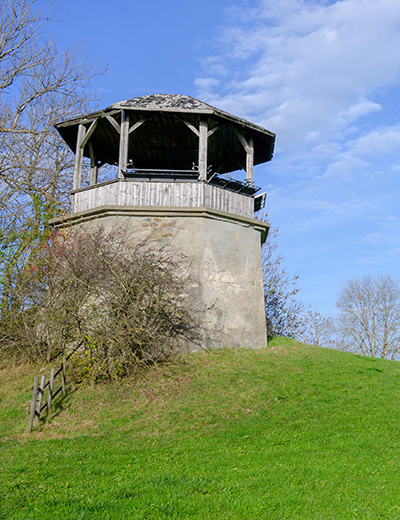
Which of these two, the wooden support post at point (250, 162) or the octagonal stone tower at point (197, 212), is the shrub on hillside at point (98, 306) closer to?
the octagonal stone tower at point (197, 212)

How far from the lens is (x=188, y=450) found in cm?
782

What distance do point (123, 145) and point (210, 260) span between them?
4173 mm

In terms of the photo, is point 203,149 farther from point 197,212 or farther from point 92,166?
point 92,166

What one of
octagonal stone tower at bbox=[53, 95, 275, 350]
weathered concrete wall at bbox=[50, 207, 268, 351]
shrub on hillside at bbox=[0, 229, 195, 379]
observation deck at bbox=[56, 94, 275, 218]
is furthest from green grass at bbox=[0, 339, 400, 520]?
observation deck at bbox=[56, 94, 275, 218]

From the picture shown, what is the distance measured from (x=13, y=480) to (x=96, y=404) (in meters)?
4.01

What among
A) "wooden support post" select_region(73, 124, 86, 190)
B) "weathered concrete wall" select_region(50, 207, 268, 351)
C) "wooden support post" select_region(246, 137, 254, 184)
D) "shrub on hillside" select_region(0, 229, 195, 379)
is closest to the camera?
"shrub on hillside" select_region(0, 229, 195, 379)

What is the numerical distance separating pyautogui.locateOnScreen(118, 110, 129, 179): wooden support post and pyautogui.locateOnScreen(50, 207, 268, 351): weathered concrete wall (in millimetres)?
1189

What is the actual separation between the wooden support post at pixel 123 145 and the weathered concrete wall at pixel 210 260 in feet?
3.90

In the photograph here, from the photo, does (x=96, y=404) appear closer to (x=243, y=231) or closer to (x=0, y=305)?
(x=0, y=305)

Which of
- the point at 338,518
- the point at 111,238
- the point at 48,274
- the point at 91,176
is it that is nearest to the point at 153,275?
the point at 111,238

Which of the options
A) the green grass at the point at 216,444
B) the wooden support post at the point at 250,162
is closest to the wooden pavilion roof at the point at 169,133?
the wooden support post at the point at 250,162

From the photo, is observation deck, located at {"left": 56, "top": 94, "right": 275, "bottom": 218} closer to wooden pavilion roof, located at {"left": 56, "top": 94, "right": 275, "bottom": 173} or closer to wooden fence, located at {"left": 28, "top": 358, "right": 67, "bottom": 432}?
wooden pavilion roof, located at {"left": 56, "top": 94, "right": 275, "bottom": 173}

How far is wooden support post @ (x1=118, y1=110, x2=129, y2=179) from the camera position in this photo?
1418cm

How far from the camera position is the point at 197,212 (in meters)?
14.0
